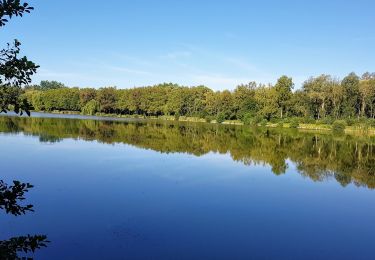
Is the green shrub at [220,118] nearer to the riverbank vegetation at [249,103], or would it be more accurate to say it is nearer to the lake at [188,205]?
the riverbank vegetation at [249,103]

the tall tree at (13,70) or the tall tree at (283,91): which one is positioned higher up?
the tall tree at (283,91)

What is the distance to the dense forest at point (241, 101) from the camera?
82.4 m

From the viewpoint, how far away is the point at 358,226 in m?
12.6

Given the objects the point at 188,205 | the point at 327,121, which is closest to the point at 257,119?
the point at 327,121

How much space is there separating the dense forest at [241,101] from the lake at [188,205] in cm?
5718

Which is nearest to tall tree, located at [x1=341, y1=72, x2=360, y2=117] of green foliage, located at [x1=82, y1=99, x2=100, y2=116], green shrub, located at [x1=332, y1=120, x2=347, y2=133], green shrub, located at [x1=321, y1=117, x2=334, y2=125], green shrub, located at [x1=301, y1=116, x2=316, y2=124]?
green shrub, located at [x1=321, y1=117, x2=334, y2=125]

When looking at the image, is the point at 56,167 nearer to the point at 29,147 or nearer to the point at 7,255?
the point at 29,147

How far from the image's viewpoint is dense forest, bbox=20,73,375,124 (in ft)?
270

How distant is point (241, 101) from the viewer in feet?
296

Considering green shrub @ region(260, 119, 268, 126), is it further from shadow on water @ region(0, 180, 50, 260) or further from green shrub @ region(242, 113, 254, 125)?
shadow on water @ region(0, 180, 50, 260)

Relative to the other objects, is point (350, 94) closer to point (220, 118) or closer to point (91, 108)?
point (220, 118)

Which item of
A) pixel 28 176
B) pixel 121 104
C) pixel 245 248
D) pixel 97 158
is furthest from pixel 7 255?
pixel 121 104

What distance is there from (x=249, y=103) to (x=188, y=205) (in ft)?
251

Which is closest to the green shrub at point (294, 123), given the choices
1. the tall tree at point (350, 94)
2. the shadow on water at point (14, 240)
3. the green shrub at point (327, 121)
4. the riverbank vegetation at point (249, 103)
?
the riverbank vegetation at point (249, 103)
